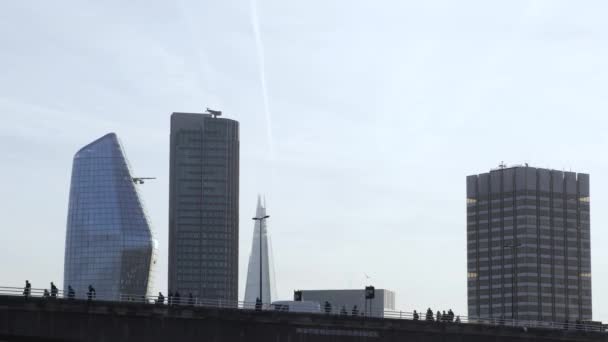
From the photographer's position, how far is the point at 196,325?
10394cm

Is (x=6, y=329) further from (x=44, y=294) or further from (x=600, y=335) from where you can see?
Answer: (x=600, y=335)

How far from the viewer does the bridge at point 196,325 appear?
96.5 meters

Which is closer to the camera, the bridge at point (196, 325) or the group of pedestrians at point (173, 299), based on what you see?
the bridge at point (196, 325)

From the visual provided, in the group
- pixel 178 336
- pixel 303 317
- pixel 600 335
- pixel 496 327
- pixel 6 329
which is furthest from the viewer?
pixel 600 335

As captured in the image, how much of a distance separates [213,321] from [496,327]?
102 ft

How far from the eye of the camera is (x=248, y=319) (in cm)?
10625

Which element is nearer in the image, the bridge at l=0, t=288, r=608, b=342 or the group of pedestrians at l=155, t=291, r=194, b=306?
the bridge at l=0, t=288, r=608, b=342

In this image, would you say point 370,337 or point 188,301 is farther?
point 370,337

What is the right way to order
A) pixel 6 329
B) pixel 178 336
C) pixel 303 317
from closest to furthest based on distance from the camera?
1. pixel 6 329
2. pixel 178 336
3. pixel 303 317

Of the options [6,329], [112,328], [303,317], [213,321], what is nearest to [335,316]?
[303,317]

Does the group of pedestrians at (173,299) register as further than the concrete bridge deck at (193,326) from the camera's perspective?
Yes

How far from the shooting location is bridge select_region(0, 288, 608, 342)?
3799 inches

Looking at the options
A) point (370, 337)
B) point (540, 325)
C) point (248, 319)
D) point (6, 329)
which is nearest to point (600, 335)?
point (540, 325)

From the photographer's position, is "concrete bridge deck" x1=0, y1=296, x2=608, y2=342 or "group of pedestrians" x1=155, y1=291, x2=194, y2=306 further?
"group of pedestrians" x1=155, y1=291, x2=194, y2=306
